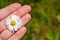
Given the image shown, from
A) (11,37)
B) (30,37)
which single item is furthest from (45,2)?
(11,37)

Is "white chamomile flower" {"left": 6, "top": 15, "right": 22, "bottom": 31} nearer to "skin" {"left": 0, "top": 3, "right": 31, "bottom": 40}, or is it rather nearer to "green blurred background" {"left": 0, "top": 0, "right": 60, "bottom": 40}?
"skin" {"left": 0, "top": 3, "right": 31, "bottom": 40}

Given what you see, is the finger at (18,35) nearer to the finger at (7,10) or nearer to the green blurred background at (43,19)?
the finger at (7,10)

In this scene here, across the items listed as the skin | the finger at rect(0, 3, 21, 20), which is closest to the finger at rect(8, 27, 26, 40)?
the skin

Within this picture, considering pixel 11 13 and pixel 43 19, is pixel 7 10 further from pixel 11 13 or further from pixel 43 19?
pixel 43 19

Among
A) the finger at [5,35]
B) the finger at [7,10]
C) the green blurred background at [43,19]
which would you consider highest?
the finger at [7,10]

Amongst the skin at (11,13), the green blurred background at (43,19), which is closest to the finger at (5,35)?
the skin at (11,13)

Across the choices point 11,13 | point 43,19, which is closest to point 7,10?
point 11,13

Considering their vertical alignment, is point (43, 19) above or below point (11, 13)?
below
